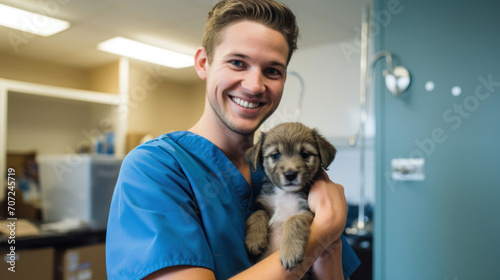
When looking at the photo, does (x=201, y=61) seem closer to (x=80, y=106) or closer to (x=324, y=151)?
(x=324, y=151)

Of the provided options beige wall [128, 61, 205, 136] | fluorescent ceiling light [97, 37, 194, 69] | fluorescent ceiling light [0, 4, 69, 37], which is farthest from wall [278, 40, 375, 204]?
fluorescent ceiling light [0, 4, 69, 37]

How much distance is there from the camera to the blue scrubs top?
2.17 ft

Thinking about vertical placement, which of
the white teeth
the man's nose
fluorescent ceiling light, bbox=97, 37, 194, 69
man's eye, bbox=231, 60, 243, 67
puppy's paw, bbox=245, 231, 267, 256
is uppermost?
fluorescent ceiling light, bbox=97, 37, 194, 69

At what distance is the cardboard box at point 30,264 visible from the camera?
82.0 inches

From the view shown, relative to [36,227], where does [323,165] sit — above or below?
above

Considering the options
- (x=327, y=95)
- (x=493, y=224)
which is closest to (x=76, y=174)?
(x=327, y=95)

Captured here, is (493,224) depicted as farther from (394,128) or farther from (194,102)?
(194,102)

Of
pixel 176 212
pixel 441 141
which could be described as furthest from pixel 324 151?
pixel 441 141

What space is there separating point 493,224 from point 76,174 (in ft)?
9.04

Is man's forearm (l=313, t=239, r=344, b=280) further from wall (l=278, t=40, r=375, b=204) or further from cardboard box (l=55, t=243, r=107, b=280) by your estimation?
cardboard box (l=55, t=243, r=107, b=280)

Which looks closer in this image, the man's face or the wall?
the man's face

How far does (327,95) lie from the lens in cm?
280

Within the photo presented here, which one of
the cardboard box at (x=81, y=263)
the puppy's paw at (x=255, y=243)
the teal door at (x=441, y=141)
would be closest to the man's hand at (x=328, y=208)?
the puppy's paw at (x=255, y=243)

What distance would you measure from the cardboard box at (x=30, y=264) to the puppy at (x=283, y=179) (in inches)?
74.3
